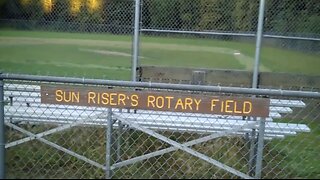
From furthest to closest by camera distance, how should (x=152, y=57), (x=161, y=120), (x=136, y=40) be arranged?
(x=152, y=57)
(x=136, y=40)
(x=161, y=120)

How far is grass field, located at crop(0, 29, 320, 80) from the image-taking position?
827 cm

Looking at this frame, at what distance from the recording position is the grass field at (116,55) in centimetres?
827

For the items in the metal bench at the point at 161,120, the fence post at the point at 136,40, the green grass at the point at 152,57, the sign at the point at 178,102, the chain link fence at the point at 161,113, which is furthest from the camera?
the fence post at the point at 136,40

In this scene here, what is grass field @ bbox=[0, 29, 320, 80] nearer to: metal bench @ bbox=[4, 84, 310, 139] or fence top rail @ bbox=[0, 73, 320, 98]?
metal bench @ bbox=[4, 84, 310, 139]

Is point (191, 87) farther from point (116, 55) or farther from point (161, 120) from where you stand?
point (116, 55)

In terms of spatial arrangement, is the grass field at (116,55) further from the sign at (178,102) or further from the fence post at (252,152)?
the sign at (178,102)

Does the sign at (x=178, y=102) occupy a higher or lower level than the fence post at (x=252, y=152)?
higher

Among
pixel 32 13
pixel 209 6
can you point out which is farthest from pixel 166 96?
pixel 32 13

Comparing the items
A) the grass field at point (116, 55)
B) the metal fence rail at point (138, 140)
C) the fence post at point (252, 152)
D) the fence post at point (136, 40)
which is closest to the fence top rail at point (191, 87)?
the metal fence rail at point (138, 140)

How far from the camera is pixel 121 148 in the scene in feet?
16.9

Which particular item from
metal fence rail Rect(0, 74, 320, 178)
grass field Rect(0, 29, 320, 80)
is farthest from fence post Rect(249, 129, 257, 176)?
grass field Rect(0, 29, 320, 80)

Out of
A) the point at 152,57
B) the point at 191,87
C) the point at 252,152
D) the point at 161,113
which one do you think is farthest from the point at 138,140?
the point at 152,57

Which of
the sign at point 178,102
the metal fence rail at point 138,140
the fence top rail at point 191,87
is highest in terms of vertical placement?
the fence top rail at point 191,87

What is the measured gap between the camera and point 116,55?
12195 millimetres
